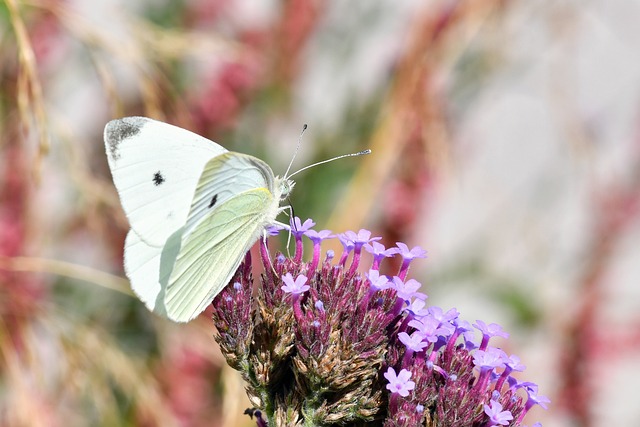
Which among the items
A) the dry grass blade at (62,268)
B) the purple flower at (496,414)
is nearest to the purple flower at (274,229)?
the dry grass blade at (62,268)

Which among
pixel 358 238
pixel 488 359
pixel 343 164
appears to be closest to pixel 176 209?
pixel 358 238

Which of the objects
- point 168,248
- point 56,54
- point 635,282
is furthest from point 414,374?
point 635,282

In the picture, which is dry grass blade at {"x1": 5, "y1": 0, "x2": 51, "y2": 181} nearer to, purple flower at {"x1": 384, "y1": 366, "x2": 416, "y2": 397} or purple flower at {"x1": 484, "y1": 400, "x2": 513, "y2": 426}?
purple flower at {"x1": 384, "y1": 366, "x2": 416, "y2": 397}

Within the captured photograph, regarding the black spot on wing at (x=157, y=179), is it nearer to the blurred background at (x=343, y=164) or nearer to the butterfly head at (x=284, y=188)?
the butterfly head at (x=284, y=188)

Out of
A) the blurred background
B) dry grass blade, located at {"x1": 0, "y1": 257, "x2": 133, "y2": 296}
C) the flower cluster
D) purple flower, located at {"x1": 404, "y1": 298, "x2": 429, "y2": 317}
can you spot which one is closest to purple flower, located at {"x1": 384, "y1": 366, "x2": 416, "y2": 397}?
the flower cluster

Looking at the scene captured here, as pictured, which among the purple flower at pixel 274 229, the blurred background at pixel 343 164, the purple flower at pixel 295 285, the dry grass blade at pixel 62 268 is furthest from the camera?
the blurred background at pixel 343 164

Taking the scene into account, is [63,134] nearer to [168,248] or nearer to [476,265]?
[168,248]
